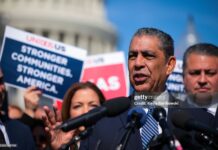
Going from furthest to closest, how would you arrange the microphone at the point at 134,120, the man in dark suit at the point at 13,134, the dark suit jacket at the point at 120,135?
1. the man in dark suit at the point at 13,134
2. the dark suit jacket at the point at 120,135
3. the microphone at the point at 134,120

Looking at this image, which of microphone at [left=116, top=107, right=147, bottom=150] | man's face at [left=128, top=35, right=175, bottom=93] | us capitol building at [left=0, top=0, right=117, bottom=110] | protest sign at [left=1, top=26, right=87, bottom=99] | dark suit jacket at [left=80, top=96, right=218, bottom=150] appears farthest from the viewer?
us capitol building at [left=0, top=0, right=117, bottom=110]

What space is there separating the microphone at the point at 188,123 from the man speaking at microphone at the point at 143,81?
119mm

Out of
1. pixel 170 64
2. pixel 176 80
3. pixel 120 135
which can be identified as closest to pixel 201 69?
pixel 170 64

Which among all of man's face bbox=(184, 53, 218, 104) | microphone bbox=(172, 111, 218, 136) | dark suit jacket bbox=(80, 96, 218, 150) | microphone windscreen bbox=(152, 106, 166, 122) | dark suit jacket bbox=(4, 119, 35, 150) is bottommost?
dark suit jacket bbox=(4, 119, 35, 150)

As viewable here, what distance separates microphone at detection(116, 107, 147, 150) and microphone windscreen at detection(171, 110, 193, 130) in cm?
15

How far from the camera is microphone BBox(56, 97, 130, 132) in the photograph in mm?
2359

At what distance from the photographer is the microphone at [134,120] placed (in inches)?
92.2

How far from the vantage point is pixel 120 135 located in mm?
2598

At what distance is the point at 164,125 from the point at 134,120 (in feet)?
0.53

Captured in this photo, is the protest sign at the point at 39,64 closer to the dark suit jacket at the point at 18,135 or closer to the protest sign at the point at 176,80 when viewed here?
the protest sign at the point at 176,80

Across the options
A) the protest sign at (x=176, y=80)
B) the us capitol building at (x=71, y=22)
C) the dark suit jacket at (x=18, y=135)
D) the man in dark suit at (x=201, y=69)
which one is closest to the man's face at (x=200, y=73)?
the man in dark suit at (x=201, y=69)

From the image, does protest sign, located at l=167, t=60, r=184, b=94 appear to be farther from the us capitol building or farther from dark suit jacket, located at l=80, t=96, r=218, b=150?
the us capitol building

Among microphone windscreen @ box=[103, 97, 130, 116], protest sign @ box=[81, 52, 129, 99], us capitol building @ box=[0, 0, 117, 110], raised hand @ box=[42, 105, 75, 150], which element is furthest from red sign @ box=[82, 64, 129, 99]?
us capitol building @ box=[0, 0, 117, 110]

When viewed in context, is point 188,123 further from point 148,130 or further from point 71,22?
point 71,22
